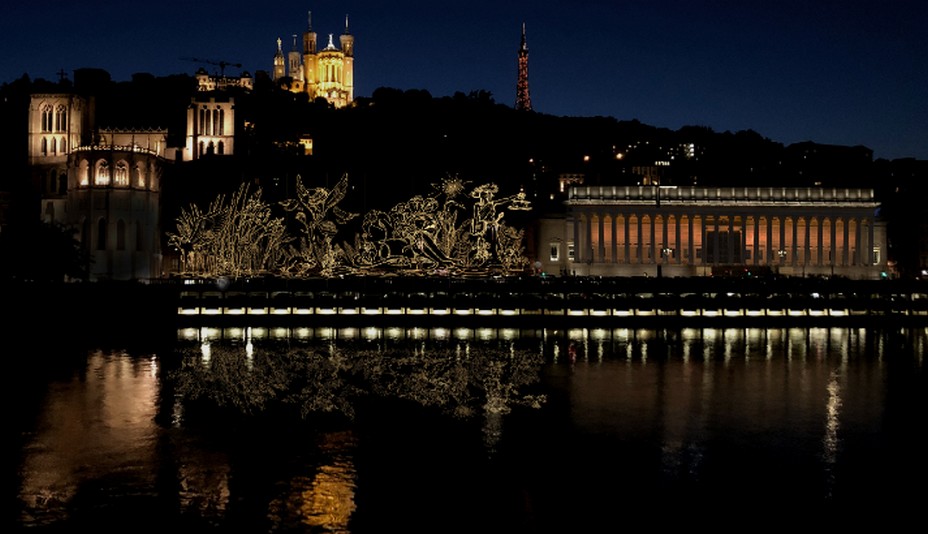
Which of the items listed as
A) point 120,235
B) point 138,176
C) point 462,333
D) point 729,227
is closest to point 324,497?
point 462,333

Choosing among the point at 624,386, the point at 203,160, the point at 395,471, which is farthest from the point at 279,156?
the point at 395,471

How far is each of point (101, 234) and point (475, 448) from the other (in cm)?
5961

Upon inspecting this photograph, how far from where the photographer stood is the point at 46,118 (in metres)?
91.7

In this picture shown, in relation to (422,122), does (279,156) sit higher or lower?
lower

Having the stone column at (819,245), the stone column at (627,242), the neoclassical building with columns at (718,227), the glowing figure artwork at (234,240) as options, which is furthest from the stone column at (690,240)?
the glowing figure artwork at (234,240)

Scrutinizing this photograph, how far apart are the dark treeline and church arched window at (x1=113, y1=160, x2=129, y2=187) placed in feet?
45.7

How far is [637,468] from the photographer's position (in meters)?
21.8

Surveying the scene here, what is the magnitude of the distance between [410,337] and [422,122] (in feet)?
346

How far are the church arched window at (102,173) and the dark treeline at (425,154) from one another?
14.4 meters

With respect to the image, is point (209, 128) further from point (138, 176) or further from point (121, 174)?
point (121, 174)

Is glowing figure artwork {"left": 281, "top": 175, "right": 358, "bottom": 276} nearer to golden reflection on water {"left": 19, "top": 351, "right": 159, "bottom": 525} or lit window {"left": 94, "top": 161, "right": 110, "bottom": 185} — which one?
lit window {"left": 94, "top": 161, "right": 110, "bottom": 185}

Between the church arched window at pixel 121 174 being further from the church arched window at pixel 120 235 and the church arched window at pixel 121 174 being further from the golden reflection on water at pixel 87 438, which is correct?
the golden reflection on water at pixel 87 438

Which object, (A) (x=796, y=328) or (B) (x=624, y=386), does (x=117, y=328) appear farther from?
(A) (x=796, y=328)

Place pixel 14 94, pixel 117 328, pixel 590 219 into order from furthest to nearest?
pixel 14 94 → pixel 590 219 → pixel 117 328
